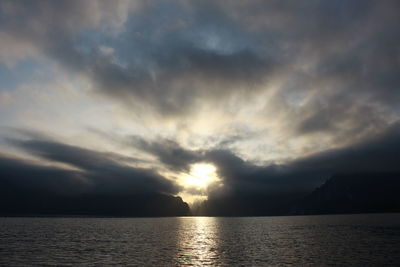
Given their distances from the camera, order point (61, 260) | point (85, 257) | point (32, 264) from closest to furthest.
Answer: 1. point (32, 264)
2. point (61, 260)
3. point (85, 257)

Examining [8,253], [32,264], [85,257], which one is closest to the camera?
[32,264]

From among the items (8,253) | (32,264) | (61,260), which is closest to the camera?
(32,264)

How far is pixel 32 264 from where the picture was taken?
63781mm

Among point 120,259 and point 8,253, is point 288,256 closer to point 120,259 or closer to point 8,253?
point 120,259

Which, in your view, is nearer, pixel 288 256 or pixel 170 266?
pixel 170 266

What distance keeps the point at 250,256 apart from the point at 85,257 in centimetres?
4149

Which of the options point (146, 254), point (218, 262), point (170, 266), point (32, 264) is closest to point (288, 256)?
point (218, 262)

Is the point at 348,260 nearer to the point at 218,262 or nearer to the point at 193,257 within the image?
the point at 218,262

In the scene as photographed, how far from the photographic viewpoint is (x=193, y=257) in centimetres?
7881

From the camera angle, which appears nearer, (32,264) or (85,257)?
(32,264)

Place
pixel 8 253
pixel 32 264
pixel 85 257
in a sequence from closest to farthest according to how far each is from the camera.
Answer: pixel 32 264, pixel 85 257, pixel 8 253

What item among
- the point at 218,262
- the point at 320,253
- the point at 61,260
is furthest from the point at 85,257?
the point at 320,253

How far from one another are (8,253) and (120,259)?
3179 cm

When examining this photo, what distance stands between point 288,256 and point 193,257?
2447 centimetres
